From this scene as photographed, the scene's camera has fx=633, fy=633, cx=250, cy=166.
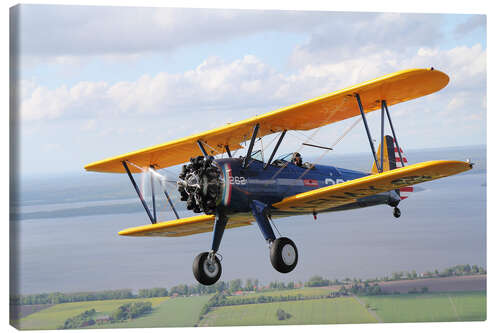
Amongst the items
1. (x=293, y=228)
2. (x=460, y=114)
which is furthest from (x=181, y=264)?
(x=460, y=114)

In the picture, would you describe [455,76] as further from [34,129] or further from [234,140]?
[34,129]

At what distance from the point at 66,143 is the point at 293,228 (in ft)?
92.0

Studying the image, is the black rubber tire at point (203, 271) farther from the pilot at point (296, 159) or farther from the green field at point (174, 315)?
the green field at point (174, 315)

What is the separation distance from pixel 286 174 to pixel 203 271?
172 centimetres

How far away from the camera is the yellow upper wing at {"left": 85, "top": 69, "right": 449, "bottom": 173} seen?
25.4 feet

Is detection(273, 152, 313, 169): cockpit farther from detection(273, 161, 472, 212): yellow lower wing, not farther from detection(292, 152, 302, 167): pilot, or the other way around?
detection(273, 161, 472, 212): yellow lower wing

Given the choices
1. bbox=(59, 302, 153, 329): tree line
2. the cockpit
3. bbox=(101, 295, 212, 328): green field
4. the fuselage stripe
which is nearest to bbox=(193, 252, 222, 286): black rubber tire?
the fuselage stripe

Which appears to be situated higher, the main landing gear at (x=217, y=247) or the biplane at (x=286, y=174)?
the biplane at (x=286, y=174)

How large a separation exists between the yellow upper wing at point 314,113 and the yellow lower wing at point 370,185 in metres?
→ 1.06

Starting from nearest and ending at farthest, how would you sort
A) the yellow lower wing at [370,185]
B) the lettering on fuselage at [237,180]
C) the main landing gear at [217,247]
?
the yellow lower wing at [370,185], the main landing gear at [217,247], the lettering on fuselage at [237,180]

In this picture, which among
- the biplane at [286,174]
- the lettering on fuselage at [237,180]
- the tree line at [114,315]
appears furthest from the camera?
the tree line at [114,315]

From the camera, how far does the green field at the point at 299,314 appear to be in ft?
37.5

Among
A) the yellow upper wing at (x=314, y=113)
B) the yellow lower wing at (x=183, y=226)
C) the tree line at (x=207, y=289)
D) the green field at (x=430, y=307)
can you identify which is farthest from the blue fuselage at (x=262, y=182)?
the tree line at (x=207, y=289)

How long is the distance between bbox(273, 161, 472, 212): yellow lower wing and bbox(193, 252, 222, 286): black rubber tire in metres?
1.13
